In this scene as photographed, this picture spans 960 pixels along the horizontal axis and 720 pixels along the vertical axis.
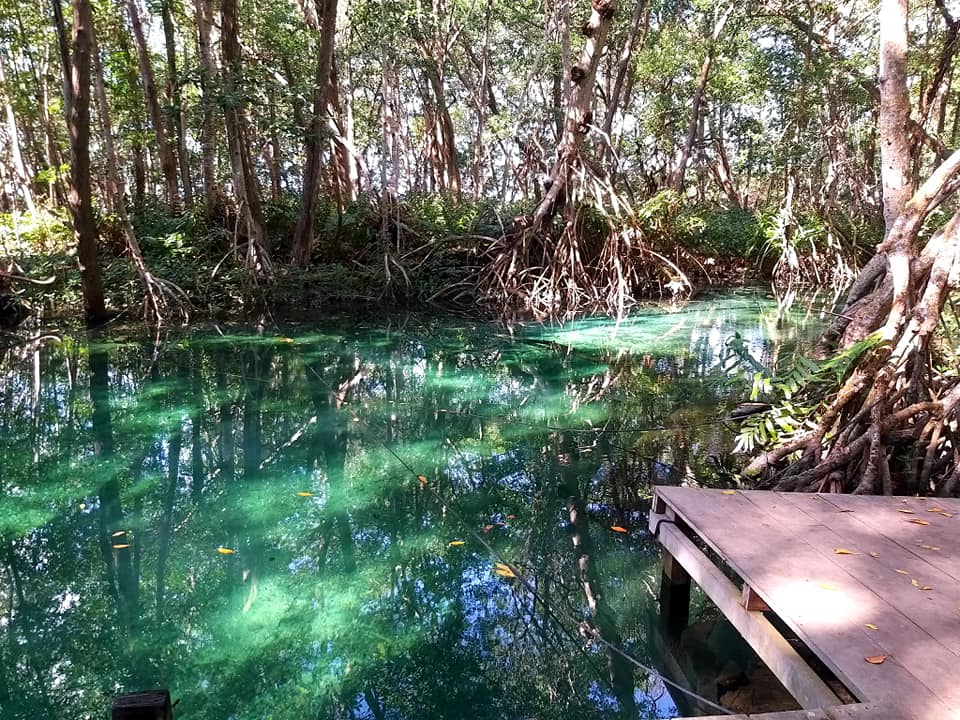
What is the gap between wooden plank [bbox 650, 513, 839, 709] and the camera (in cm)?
184

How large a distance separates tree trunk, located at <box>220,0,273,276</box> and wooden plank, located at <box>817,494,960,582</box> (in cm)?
794

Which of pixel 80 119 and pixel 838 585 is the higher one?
pixel 80 119

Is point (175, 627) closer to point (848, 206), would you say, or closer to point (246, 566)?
point (246, 566)

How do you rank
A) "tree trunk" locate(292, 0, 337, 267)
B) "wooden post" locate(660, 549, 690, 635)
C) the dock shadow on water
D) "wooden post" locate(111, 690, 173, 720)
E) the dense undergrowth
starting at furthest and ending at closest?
1. the dense undergrowth
2. "tree trunk" locate(292, 0, 337, 267)
3. "wooden post" locate(660, 549, 690, 635)
4. the dock shadow on water
5. "wooden post" locate(111, 690, 173, 720)

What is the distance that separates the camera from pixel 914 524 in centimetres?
263

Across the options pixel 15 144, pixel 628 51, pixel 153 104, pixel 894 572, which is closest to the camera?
pixel 894 572

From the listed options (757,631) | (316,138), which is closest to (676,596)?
(757,631)

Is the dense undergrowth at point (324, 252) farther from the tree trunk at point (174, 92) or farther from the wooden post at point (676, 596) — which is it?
the wooden post at point (676, 596)

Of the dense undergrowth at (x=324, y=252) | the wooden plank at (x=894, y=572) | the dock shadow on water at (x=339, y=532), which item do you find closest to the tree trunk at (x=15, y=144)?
the dense undergrowth at (x=324, y=252)

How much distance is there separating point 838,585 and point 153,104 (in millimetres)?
12010

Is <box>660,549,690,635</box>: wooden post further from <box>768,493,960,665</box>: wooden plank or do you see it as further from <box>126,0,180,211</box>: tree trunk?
<box>126,0,180,211</box>: tree trunk

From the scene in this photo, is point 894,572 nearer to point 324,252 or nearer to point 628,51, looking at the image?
point 324,252

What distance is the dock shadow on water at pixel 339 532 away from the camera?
2479 millimetres

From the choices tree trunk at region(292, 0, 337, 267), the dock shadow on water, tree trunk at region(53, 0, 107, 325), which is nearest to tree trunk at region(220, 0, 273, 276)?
tree trunk at region(292, 0, 337, 267)
